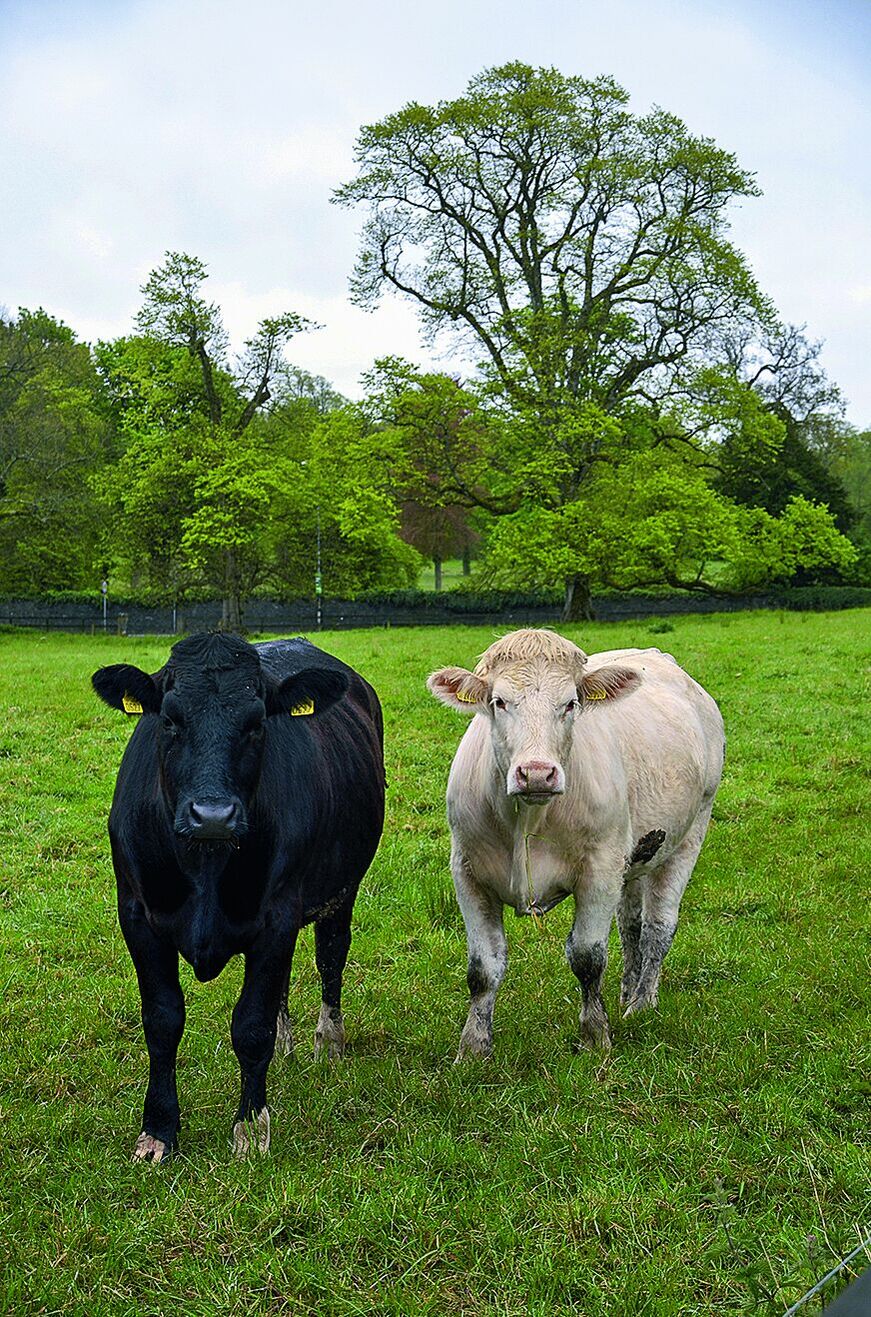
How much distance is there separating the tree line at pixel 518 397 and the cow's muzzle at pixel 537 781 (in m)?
27.5

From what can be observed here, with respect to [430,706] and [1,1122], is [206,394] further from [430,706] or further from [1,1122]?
[1,1122]

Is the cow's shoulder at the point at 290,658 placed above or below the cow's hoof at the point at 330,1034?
above

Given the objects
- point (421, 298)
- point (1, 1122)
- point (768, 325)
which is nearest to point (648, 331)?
point (768, 325)

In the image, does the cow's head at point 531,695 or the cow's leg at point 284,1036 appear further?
the cow's leg at point 284,1036

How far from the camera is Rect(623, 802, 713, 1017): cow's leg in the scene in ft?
19.0

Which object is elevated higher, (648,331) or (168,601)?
(648,331)

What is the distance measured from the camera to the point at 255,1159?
13.1 ft

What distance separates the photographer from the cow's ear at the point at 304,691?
4.47 metres

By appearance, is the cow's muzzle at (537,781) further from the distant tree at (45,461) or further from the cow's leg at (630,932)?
the distant tree at (45,461)

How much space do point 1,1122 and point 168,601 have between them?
40.1m

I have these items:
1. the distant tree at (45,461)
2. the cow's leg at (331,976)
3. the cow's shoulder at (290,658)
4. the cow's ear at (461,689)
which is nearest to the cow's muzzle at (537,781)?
the cow's ear at (461,689)

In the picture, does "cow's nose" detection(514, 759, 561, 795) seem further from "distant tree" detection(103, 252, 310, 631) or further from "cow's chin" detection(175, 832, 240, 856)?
"distant tree" detection(103, 252, 310, 631)

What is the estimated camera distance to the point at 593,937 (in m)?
5.04

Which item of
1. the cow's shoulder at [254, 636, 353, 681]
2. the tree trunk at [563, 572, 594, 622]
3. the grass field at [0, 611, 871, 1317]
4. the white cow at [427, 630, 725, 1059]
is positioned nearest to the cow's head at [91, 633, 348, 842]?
the cow's shoulder at [254, 636, 353, 681]
